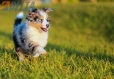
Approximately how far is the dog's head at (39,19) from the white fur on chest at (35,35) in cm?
9

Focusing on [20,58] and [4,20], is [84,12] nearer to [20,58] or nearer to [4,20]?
[4,20]

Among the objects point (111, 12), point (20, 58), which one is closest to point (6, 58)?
point (20, 58)

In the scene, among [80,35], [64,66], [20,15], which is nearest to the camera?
[64,66]

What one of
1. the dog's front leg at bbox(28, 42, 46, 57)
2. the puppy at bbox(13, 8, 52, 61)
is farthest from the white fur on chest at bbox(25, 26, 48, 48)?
the dog's front leg at bbox(28, 42, 46, 57)

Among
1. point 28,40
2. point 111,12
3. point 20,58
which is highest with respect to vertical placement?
point 28,40

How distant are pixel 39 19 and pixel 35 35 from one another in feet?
0.98

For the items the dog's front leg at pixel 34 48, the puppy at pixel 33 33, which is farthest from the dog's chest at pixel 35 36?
the dog's front leg at pixel 34 48

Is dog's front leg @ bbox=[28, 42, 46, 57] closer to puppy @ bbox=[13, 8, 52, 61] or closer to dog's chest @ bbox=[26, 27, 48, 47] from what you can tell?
puppy @ bbox=[13, 8, 52, 61]

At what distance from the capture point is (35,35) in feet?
20.0

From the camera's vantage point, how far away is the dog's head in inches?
238

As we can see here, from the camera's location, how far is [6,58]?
6.11 metres

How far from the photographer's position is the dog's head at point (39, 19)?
6043mm

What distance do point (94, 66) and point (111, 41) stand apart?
9.18 m

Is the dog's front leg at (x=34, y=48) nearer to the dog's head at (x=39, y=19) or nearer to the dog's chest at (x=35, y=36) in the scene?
the dog's chest at (x=35, y=36)
